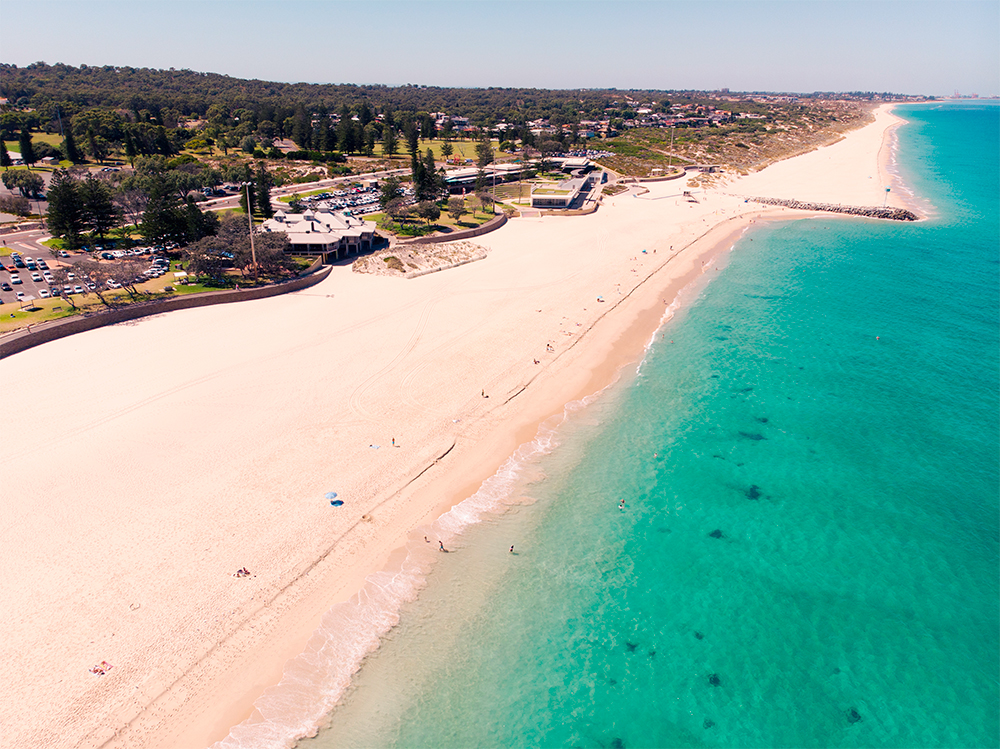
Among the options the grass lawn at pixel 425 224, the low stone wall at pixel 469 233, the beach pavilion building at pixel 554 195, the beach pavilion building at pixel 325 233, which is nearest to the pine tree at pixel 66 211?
the beach pavilion building at pixel 325 233

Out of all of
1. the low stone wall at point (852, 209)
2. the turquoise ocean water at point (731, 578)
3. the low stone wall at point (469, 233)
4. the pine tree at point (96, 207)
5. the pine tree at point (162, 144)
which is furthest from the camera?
the pine tree at point (162, 144)

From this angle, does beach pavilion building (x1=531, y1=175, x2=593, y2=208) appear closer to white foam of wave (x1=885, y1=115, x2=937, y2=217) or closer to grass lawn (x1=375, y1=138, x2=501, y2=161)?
grass lawn (x1=375, y1=138, x2=501, y2=161)

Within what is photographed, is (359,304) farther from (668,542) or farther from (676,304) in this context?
(668,542)

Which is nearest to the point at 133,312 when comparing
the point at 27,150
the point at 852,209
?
the point at 27,150

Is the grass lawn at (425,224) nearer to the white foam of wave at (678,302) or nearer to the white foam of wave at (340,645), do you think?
the white foam of wave at (678,302)

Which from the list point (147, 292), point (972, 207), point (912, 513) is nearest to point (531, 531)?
point (912, 513)

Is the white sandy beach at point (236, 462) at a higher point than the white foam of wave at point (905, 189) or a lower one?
lower
